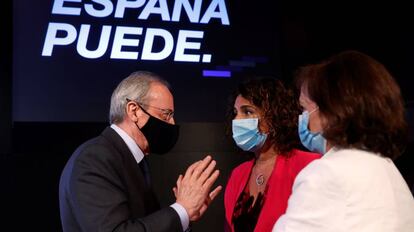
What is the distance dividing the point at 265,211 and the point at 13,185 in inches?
84.6

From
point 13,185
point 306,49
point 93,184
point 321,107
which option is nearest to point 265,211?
point 93,184

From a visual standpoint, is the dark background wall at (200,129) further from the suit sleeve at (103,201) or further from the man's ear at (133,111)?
the suit sleeve at (103,201)

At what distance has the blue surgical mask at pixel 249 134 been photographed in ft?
7.82

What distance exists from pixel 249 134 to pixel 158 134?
42 centimetres

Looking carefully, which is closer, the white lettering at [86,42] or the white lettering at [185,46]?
the white lettering at [86,42]

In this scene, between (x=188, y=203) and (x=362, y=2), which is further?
(x=362, y=2)

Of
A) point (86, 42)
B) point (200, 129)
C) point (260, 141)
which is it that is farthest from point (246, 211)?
point (86, 42)

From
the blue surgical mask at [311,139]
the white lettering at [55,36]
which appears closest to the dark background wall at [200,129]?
the white lettering at [55,36]

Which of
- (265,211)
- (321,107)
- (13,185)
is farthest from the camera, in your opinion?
(13,185)

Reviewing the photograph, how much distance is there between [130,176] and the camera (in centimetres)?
199

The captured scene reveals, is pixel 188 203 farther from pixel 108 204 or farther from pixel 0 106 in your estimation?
pixel 0 106

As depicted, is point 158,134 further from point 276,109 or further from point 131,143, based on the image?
point 276,109

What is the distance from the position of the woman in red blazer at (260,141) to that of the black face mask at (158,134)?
0.31 meters

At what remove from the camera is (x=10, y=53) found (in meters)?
3.68
